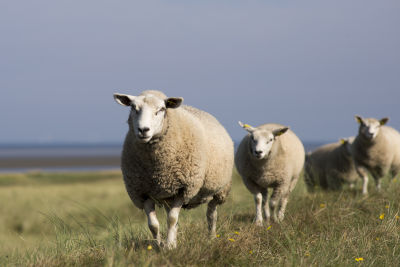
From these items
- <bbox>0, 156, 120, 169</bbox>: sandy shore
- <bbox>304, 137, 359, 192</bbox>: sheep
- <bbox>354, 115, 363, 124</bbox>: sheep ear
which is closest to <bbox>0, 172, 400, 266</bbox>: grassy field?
<bbox>354, 115, 363, 124</bbox>: sheep ear

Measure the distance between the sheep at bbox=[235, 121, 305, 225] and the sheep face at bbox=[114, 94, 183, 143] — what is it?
279 cm

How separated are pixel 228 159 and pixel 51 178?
3470 centimetres

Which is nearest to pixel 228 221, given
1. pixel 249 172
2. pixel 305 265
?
pixel 305 265

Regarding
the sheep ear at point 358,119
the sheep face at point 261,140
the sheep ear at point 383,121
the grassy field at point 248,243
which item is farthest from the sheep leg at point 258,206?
the sheep ear at point 383,121

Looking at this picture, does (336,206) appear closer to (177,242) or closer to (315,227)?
(315,227)

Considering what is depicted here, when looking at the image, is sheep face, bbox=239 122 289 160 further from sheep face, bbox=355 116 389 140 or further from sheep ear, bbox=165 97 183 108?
sheep face, bbox=355 116 389 140

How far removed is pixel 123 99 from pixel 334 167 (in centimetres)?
873

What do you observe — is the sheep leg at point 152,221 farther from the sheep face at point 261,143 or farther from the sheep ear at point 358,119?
the sheep ear at point 358,119

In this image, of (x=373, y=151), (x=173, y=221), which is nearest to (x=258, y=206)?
(x=173, y=221)

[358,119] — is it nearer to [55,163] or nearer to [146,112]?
[146,112]

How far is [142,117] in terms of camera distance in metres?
4.39

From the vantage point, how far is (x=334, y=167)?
40.6 feet

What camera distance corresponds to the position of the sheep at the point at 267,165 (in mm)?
7449

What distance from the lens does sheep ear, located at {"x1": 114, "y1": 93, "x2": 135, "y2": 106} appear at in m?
4.71
